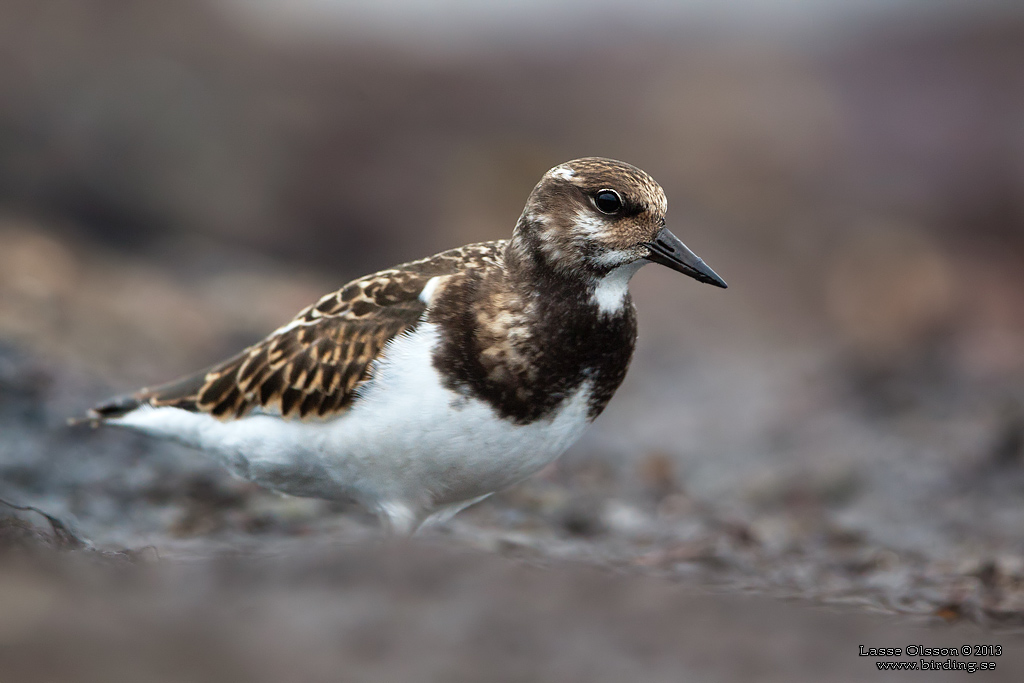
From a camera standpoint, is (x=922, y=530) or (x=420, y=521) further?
(x=922, y=530)

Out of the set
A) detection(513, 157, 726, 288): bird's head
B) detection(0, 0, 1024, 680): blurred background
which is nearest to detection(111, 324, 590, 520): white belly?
detection(513, 157, 726, 288): bird's head

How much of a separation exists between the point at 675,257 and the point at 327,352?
5.70ft

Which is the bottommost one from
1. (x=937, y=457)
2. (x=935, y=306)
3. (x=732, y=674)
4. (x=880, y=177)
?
(x=732, y=674)

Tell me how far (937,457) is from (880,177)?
11.4 m

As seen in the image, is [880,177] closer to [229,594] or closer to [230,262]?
[230,262]

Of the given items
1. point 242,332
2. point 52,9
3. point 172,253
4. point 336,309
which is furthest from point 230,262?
point 336,309

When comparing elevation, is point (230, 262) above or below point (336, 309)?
above

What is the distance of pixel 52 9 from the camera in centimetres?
1502

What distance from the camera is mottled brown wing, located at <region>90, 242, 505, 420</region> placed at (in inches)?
190

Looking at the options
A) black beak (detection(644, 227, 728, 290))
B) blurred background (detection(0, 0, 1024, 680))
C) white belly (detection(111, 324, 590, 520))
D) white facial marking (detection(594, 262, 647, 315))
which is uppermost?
blurred background (detection(0, 0, 1024, 680))

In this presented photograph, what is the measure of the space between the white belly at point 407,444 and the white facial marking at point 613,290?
38 cm

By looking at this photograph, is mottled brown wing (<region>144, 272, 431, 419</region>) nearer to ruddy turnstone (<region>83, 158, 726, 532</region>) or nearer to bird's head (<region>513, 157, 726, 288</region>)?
ruddy turnstone (<region>83, 158, 726, 532</region>)

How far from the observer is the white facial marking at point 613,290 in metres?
4.61

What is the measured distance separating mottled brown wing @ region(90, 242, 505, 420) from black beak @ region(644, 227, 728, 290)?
0.77 meters
